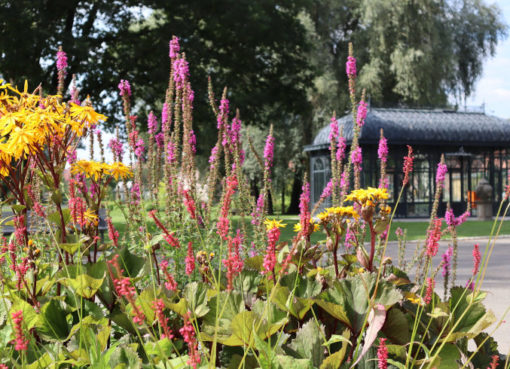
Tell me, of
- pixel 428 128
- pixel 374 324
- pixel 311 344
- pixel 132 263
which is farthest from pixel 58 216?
pixel 428 128

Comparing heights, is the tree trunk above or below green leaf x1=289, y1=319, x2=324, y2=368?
below

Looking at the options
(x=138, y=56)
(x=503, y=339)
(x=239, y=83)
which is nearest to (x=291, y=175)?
(x=239, y=83)

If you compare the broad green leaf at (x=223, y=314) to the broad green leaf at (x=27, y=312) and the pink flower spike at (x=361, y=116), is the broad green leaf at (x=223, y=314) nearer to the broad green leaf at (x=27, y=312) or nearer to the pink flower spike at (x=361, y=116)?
the broad green leaf at (x=27, y=312)

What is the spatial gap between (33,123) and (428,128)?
24.4 m

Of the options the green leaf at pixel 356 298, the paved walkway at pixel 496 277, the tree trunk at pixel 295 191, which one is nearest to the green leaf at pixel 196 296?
the green leaf at pixel 356 298

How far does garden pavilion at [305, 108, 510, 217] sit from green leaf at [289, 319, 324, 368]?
22.0 meters

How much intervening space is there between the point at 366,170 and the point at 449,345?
74.3ft

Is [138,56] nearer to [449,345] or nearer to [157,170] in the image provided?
[157,170]

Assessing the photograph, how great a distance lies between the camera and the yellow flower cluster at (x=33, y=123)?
173 cm

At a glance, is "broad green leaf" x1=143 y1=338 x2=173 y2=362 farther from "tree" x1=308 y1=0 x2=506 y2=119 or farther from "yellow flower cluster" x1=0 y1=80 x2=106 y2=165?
"tree" x1=308 y1=0 x2=506 y2=119

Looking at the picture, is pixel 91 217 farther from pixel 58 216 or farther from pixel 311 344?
pixel 311 344

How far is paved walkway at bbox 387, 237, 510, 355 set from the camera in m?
4.80

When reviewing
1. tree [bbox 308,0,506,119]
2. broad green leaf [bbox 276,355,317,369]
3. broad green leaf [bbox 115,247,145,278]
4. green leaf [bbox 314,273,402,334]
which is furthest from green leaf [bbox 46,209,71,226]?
tree [bbox 308,0,506,119]

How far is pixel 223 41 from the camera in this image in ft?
63.5
